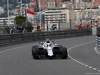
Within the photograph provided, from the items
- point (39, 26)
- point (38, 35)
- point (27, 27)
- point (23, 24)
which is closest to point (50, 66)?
point (38, 35)

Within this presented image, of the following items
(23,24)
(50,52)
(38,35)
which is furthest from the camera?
(23,24)

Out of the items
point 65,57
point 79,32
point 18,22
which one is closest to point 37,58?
point 65,57

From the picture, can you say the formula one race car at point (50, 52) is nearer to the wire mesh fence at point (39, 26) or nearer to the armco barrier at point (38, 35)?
the armco barrier at point (38, 35)

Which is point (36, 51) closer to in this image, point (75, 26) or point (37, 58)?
point (37, 58)

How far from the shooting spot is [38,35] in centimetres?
3403

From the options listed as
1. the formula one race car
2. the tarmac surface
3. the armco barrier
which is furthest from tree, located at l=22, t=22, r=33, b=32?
the formula one race car

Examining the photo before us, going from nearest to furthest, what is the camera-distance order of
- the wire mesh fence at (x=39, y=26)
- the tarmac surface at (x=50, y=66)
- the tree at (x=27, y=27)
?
the tarmac surface at (x=50, y=66), the wire mesh fence at (x=39, y=26), the tree at (x=27, y=27)

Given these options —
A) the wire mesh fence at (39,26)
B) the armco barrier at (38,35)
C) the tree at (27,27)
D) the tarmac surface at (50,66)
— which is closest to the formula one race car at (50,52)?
the tarmac surface at (50,66)

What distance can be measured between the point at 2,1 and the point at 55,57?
124262 mm

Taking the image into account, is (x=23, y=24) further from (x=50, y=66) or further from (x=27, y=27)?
(x=50, y=66)

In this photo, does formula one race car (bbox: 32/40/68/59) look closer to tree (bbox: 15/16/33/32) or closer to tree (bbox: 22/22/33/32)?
tree (bbox: 15/16/33/32)

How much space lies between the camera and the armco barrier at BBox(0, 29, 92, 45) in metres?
29.1

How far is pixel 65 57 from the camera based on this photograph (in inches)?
656

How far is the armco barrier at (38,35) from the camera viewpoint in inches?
1145
